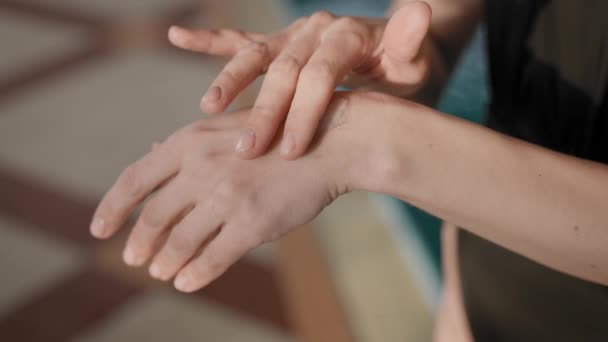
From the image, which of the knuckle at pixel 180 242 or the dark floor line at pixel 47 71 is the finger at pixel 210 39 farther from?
the dark floor line at pixel 47 71

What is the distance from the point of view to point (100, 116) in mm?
1572

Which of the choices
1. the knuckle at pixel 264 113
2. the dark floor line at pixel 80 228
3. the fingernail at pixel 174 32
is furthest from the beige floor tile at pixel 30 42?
the knuckle at pixel 264 113

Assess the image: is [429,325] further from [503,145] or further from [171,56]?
[171,56]

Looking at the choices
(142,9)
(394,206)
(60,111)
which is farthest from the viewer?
(142,9)

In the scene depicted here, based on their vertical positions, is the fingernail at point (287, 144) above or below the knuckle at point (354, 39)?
below

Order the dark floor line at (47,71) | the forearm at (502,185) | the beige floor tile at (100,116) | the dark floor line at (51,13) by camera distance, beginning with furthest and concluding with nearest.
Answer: the dark floor line at (51,13) → the dark floor line at (47,71) → the beige floor tile at (100,116) → the forearm at (502,185)

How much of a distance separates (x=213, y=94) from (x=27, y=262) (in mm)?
882

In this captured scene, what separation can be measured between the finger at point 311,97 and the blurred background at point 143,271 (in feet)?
0.54

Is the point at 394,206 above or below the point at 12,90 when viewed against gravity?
below

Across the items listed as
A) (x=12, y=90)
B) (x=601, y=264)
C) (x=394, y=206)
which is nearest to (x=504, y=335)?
(x=601, y=264)

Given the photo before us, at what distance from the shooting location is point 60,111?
1578 millimetres

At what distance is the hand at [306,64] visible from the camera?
1.23 feet

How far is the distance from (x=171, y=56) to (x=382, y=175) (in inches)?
63.2

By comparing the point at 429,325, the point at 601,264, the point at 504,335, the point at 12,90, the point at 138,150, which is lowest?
the point at 429,325
